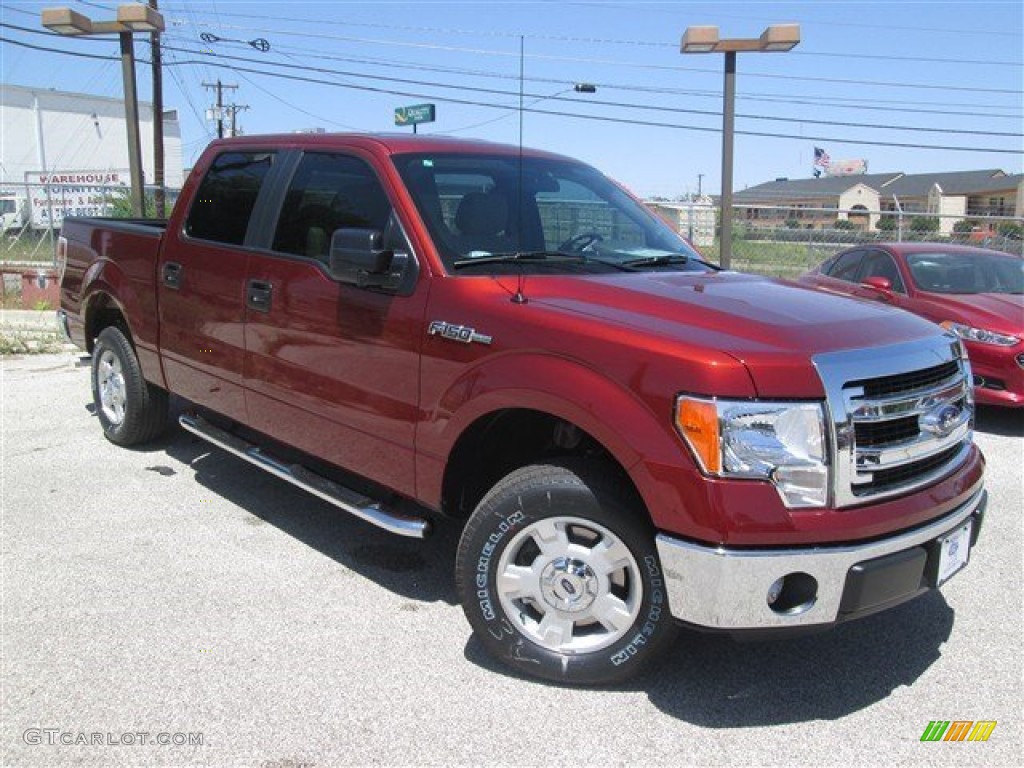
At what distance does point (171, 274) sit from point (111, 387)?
4.94 feet

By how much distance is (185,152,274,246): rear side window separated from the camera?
4.63m

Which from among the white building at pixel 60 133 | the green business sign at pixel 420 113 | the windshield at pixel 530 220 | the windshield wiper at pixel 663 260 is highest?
the white building at pixel 60 133

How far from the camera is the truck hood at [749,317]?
8.83ft

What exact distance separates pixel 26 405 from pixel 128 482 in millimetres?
2721

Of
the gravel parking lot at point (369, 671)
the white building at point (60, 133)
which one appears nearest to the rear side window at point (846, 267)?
the gravel parking lot at point (369, 671)

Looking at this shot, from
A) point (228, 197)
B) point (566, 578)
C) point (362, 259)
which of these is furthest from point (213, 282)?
point (566, 578)

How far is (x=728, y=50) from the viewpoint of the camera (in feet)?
36.1

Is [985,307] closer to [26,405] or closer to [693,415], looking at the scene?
[693,415]

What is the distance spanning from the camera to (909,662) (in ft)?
11.2

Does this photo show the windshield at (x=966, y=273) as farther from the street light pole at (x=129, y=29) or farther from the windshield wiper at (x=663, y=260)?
the street light pole at (x=129, y=29)

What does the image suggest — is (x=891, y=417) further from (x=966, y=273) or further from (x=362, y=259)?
(x=966, y=273)

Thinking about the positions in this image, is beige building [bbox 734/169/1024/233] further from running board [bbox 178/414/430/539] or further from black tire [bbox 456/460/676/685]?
black tire [bbox 456/460/676/685]

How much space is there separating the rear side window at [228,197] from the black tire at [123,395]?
125 cm

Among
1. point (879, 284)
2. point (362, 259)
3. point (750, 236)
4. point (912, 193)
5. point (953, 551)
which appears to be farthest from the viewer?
point (912, 193)
